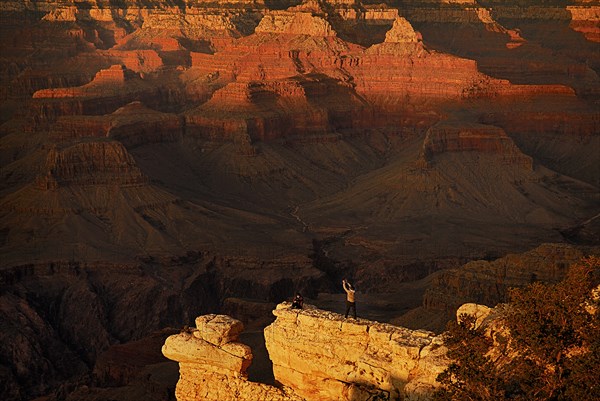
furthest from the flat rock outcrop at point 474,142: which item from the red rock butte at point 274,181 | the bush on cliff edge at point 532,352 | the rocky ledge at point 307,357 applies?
the bush on cliff edge at point 532,352

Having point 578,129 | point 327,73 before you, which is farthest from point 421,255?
point 327,73

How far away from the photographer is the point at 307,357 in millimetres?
36750

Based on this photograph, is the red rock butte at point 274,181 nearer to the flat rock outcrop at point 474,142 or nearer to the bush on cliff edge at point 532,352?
the flat rock outcrop at point 474,142

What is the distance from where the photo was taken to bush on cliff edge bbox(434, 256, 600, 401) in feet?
103

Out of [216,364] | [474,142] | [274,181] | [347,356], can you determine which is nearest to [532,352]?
[347,356]

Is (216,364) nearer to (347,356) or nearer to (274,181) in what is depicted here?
(347,356)

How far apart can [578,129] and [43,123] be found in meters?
58.2

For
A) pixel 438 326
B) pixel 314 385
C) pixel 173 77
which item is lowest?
pixel 173 77

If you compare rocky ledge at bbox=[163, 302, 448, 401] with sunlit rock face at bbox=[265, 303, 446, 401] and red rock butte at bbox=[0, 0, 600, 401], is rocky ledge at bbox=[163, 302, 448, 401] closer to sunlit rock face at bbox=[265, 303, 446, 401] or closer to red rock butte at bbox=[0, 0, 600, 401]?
sunlit rock face at bbox=[265, 303, 446, 401]

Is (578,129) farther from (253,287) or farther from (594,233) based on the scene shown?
(253,287)

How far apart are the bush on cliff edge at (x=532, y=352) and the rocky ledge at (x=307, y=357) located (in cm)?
164

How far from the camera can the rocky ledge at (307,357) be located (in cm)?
3494

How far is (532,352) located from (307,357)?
7.03m

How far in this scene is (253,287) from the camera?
9419cm
